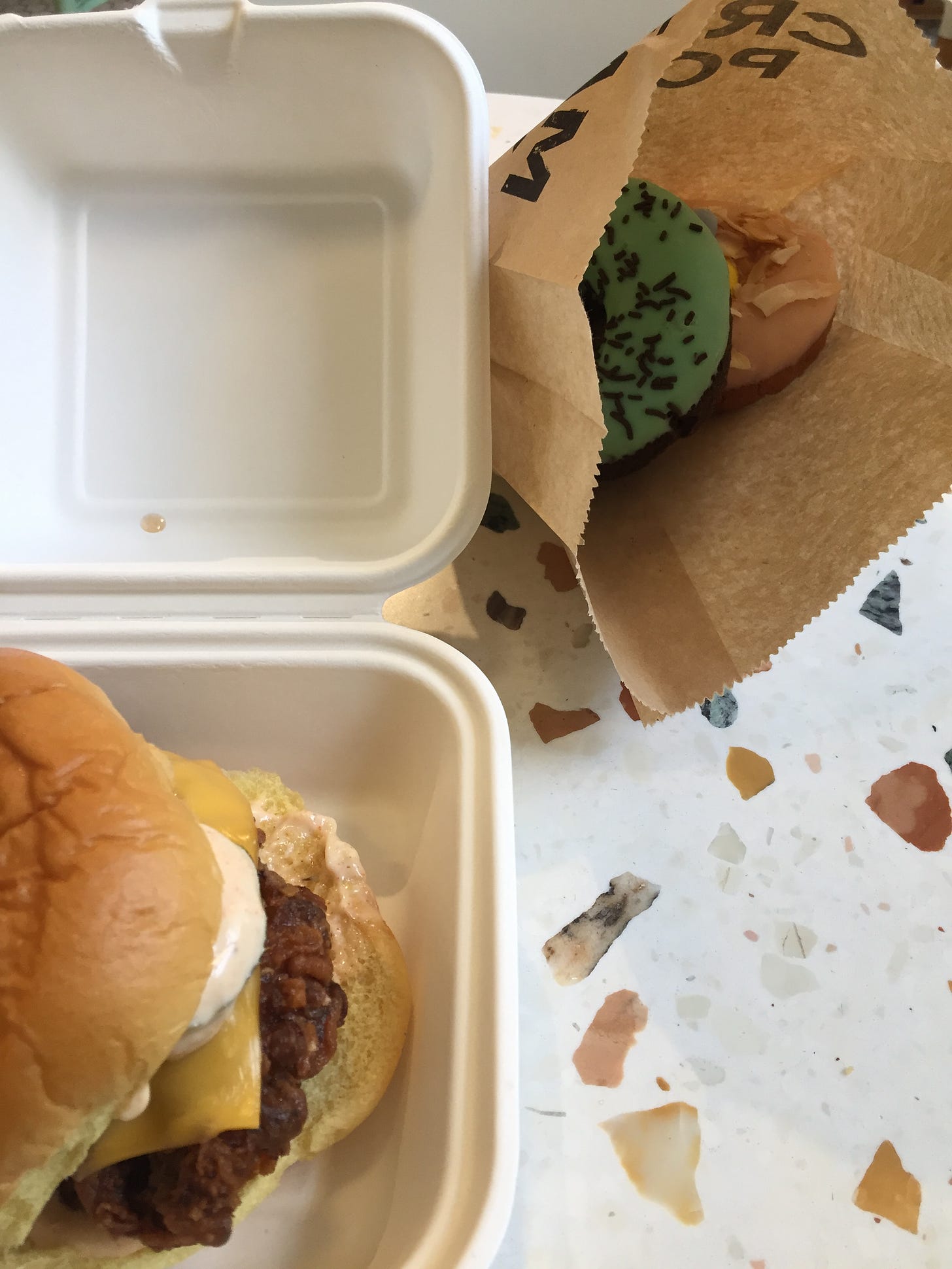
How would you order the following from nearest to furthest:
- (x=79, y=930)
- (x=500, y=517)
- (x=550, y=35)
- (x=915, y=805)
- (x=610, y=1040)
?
(x=79, y=930) → (x=610, y=1040) → (x=915, y=805) → (x=500, y=517) → (x=550, y=35)

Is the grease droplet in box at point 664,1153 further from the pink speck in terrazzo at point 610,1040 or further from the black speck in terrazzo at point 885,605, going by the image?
the black speck in terrazzo at point 885,605

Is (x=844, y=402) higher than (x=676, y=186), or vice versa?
(x=676, y=186)

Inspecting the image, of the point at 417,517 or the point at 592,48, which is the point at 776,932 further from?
the point at 592,48

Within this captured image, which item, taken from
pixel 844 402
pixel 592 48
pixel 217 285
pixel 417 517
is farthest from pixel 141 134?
pixel 592 48

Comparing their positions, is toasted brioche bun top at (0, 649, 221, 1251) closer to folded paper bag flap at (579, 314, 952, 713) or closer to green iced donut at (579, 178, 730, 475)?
folded paper bag flap at (579, 314, 952, 713)

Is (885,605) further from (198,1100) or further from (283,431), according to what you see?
(198,1100)

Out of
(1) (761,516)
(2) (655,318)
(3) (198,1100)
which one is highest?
(2) (655,318)

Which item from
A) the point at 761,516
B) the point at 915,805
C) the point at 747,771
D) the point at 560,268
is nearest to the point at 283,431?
the point at 560,268
